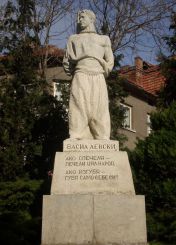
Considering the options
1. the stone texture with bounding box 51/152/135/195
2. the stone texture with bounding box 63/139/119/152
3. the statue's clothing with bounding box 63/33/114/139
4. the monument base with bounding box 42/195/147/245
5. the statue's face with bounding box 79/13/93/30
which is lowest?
the monument base with bounding box 42/195/147/245

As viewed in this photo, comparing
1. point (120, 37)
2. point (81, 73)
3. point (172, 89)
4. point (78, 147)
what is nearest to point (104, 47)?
point (81, 73)

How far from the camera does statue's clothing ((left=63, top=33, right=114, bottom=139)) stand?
9453 millimetres

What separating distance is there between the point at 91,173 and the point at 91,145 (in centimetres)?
52

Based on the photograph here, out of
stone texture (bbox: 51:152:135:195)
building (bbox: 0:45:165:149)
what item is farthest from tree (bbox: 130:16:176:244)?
building (bbox: 0:45:165:149)

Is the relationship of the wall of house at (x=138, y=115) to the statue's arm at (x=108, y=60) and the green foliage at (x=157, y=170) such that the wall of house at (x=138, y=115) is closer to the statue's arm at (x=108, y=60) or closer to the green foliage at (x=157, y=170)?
the green foliage at (x=157, y=170)

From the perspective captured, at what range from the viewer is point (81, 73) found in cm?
960

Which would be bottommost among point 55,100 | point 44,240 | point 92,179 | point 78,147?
point 44,240

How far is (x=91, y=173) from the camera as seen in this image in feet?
29.3

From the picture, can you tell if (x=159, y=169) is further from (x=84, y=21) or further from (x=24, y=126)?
(x=24, y=126)

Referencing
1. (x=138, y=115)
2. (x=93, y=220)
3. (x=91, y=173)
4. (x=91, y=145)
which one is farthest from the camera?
(x=138, y=115)

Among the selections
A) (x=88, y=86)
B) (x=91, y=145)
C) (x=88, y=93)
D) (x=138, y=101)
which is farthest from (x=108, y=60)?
(x=138, y=101)

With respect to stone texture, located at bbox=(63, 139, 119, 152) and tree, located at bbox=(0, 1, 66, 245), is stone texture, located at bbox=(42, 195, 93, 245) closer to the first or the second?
stone texture, located at bbox=(63, 139, 119, 152)

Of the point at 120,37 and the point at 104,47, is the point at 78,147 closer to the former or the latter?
the point at 104,47

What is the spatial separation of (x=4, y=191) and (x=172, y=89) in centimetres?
824
